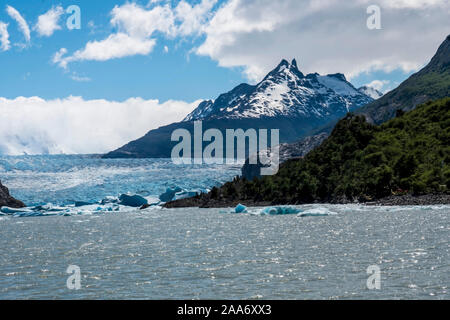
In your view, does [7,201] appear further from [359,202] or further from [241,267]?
[241,267]

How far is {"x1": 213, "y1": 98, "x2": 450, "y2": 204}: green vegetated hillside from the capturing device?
123m

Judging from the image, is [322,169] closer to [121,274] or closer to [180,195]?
[180,195]

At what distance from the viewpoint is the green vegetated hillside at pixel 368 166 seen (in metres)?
123

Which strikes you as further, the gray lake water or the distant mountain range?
the distant mountain range

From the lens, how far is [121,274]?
94.0 ft

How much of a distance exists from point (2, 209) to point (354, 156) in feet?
351

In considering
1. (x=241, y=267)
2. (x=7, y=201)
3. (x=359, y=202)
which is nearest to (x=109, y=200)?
(x=7, y=201)

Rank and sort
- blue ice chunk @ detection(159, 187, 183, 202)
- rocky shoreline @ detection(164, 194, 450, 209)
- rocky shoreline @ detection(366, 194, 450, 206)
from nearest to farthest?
1. rocky shoreline @ detection(366, 194, 450, 206)
2. rocky shoreline @ detection(164, 194, 450, 209)
3. blue ice chunk @ detection(159, 187, 183, 202)

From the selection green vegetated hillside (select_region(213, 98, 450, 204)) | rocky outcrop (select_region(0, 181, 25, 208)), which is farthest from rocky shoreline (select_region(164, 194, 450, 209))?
rocky outcrop (select_region(0, 181, 25, 208))

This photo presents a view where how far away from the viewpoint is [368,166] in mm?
138625

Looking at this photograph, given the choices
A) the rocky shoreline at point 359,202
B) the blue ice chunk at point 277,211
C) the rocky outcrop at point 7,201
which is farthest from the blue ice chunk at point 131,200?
the blue ice chunk at point 277,211

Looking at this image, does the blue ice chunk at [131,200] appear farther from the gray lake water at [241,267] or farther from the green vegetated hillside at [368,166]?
the gray lake water at [241,267]

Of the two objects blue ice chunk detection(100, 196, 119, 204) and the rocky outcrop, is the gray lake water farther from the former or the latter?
the rocky outcrop

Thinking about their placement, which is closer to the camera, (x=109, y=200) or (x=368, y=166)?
(x=368, y=166)
